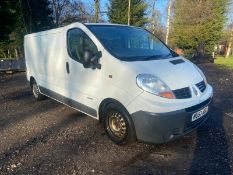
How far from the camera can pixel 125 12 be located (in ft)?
101

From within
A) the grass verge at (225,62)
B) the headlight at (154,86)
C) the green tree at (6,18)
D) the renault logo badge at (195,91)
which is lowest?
the grass verge at (225,62)

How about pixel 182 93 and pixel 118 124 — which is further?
pixel 118 124

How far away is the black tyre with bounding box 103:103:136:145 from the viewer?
4.11 metres

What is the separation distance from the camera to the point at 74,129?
535 cm

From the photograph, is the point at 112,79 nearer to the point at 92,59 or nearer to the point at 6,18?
the point at 92,59

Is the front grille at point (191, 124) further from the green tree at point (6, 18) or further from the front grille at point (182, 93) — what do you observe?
the green tree at point (6, 18)

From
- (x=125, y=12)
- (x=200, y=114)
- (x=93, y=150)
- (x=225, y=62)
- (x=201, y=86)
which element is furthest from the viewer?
(x=125, y=12)

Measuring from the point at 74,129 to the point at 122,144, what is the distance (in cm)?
136

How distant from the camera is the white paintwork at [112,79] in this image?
12.8 feet

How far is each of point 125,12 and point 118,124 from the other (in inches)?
1108

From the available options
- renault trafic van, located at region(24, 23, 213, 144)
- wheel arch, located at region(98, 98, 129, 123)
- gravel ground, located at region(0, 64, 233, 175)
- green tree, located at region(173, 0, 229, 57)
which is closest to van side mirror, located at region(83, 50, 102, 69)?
renault trafic van, located at region(24, 23, 213, 144)

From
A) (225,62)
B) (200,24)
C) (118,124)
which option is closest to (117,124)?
(118,124)

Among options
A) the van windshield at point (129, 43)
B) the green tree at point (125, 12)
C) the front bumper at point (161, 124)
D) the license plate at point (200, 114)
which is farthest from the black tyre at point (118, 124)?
the green tree at point (125, 12)

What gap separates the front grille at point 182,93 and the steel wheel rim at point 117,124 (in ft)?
3.12
